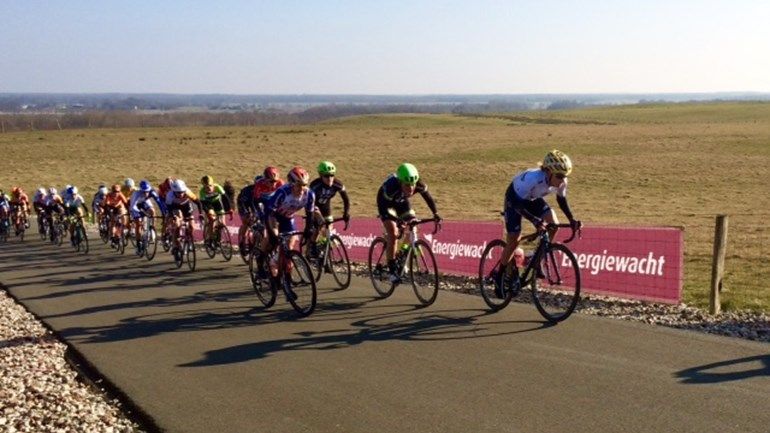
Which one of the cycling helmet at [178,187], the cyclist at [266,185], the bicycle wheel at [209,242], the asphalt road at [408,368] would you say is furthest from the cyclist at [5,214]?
the asphalt road at [408,368]

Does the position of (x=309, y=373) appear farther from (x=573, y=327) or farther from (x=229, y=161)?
(x=229, y=161)

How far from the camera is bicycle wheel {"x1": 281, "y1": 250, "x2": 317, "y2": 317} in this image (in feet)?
32.9

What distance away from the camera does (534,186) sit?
9.32m

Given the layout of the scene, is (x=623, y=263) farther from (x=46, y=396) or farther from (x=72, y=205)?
(x=72, y=205)

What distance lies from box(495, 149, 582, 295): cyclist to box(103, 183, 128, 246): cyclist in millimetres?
12009

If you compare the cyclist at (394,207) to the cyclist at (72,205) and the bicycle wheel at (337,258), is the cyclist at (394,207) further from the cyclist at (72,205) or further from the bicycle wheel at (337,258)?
the cyclist at (72,205)

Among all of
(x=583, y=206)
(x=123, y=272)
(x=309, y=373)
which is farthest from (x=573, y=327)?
(x=583, y=206)

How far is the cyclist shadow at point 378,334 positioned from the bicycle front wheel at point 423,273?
22.8 inches

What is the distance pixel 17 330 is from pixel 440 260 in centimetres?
690

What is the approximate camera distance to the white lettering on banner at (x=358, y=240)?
1606 centimetres

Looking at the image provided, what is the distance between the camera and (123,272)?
15.5m

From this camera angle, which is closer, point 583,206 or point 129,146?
point 583,206

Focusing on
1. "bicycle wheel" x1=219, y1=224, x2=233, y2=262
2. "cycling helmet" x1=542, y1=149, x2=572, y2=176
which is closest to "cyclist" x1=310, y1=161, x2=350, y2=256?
"cycling helmet" x1=542, y1=149, x2=572, y2=176

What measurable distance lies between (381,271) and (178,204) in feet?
21.0
